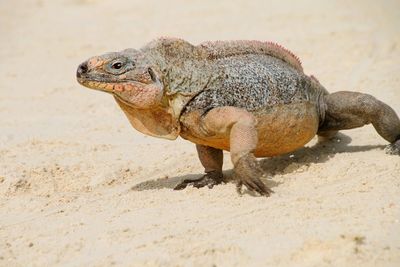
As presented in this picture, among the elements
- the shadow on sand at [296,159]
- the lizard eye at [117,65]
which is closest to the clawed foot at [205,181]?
the shadow on sand at [296,159]

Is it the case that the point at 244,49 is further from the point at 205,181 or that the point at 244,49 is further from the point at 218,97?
the point at 205,181

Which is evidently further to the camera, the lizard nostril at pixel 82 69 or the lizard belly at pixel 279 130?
the lizard belly at pixel 279 130

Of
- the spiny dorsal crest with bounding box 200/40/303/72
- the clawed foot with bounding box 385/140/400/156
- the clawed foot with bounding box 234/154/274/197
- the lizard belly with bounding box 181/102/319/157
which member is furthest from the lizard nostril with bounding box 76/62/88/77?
the clawed foot with bounding box 385/140/400/156

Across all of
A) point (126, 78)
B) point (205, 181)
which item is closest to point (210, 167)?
point (205, 181)

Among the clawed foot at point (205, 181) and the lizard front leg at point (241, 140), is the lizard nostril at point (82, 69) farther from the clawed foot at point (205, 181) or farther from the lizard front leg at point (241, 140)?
the clawed foot at point (205, 181)

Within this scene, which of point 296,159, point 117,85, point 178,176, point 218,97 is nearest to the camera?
point 117,85

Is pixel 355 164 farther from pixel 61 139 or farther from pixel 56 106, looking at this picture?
pixel 56 106
